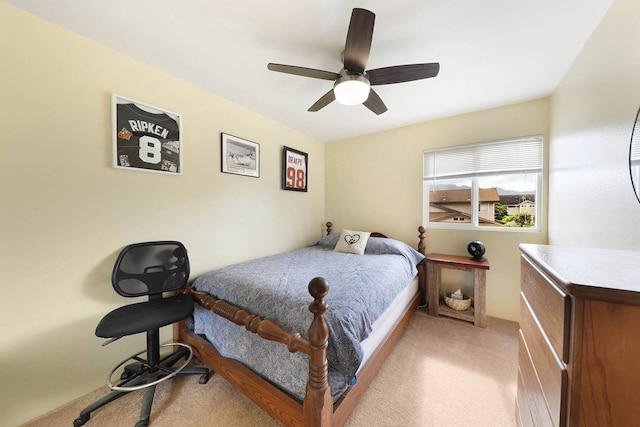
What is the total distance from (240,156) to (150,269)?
1.41 m

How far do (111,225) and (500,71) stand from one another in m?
3.36

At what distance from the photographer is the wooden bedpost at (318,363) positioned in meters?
1.05

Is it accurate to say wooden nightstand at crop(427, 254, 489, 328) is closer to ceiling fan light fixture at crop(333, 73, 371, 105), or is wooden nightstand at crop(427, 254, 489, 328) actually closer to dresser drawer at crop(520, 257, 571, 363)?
dresser drawer at crop(520, 257, 571, 363)

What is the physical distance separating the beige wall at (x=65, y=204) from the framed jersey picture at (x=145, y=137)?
0.19 feet

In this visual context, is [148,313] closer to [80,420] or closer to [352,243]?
[80,420]

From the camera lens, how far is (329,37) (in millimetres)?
1516

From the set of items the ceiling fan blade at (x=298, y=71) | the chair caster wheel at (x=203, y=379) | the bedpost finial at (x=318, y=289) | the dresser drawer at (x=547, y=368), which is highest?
the ceiling fan blade at (x=298, y=71)

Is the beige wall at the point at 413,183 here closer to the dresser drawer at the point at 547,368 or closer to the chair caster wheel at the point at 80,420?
the dresser drawer at the point at 547,368

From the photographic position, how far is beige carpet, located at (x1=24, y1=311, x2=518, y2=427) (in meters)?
1.36

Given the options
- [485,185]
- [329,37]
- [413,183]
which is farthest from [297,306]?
[485,185]

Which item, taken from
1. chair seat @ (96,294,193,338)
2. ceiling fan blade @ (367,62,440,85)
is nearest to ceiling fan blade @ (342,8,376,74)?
ceiling fan blade @ (367,62,440,85)

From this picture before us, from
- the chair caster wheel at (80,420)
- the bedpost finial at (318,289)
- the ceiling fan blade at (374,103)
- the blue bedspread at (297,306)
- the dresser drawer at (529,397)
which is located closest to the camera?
the dresser drawer at (529,397)

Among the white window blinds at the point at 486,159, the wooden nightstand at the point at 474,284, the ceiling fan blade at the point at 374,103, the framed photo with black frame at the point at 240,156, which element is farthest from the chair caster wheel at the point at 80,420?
the white window blinds at the point at 486,159

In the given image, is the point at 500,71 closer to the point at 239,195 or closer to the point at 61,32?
the point at 239,195
